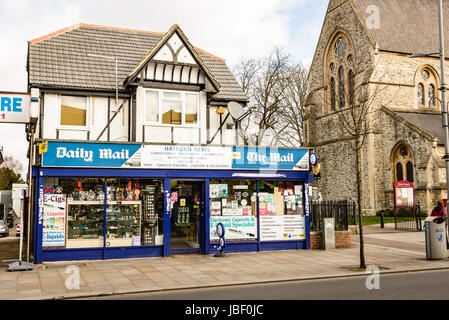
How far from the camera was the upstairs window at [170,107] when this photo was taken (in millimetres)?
17172

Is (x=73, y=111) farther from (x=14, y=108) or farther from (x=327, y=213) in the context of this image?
(x=327, y=213)

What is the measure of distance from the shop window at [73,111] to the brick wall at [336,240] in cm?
→ 986

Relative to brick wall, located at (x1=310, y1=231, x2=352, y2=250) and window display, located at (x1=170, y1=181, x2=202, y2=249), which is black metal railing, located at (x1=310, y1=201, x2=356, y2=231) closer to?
brick wall, located at (x1=310, y1=231, x2=352, y2=250)

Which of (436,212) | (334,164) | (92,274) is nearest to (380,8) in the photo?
(334,164)

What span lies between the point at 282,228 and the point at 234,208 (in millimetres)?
1962

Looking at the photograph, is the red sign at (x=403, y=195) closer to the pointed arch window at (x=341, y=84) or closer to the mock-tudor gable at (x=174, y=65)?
the pointed arch window at (x=341, y=84)

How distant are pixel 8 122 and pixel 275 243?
964 centimetres

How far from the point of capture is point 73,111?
665 inches

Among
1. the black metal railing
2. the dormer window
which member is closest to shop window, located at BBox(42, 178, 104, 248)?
the dormer window

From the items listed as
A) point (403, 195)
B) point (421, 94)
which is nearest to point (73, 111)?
point (403, 195)

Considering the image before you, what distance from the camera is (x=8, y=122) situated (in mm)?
12578

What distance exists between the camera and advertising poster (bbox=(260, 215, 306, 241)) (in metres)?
15.7

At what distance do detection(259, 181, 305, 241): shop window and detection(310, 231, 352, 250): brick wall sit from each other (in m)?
0.48
